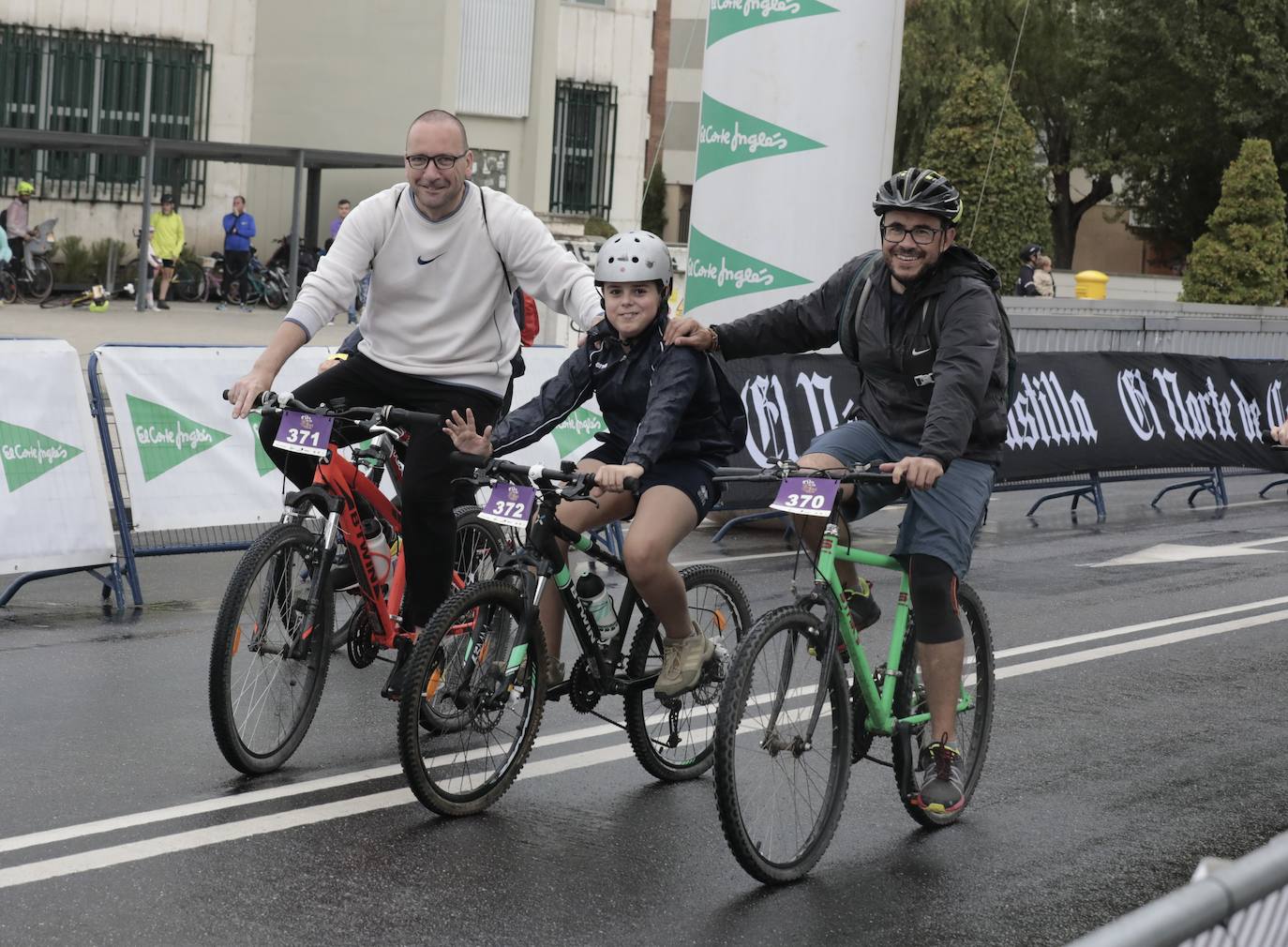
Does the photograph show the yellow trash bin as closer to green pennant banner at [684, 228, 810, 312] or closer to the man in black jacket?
green pennant banner at [684, 228, 810, 312]

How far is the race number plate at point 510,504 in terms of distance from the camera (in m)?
5.72

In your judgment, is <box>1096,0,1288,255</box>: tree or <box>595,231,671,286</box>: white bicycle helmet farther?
<box>1096,0,1288,255</box>: tree

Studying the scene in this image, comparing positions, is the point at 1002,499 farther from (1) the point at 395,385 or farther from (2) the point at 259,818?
(2) the point at 259,818

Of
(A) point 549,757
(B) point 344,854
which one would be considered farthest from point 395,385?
(B) point 344,854

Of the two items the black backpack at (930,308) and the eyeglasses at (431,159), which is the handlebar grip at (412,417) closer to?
the eyeglasses at (431,159)

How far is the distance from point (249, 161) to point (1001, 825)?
102ft

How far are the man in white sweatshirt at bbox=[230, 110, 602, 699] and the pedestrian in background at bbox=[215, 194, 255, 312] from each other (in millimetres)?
27952

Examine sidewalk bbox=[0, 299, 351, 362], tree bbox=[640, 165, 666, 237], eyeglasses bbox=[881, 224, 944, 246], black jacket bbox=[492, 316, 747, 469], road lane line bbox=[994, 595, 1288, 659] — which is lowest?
road lane line bbox=[994, 595, 1288, 659]

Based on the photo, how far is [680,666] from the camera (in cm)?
609

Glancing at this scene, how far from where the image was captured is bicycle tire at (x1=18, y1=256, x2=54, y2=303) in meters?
31.0

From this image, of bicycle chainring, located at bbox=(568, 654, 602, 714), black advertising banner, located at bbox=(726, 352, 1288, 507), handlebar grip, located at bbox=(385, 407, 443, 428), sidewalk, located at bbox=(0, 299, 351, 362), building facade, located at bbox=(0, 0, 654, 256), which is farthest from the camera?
building facade, located at bbox=(0, 0, 654, 256)

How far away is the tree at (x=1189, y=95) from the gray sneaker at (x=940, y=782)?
42.6 metres

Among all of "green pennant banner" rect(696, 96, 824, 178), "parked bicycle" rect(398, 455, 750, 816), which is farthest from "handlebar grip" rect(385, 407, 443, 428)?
"green pennant banner" rect(696, 96, 824, 178)

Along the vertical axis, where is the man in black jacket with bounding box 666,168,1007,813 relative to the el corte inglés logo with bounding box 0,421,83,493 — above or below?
above
